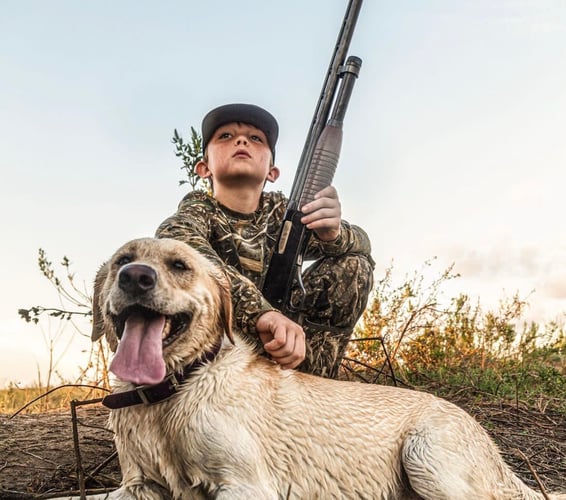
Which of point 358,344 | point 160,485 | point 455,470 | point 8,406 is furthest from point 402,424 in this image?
point 8,406

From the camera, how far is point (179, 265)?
307cm

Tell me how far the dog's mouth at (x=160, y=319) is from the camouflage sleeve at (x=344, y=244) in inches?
76.9

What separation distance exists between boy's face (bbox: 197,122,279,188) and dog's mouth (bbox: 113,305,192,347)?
2048mm

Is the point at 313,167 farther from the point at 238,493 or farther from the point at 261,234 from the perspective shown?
the point at 238,493

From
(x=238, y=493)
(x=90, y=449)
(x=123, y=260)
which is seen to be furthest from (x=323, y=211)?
(x=90, y=449)

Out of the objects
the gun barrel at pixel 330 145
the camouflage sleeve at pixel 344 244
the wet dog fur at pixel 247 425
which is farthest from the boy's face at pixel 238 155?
the wet dog fur at pixel 247 425

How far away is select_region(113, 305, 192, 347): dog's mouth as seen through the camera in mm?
2827

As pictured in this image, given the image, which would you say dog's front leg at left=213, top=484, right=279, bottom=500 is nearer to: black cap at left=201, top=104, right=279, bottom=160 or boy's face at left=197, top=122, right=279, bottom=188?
boy's face at left=197, top=122, right=279, bottom=188

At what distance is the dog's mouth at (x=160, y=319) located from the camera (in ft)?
9.28

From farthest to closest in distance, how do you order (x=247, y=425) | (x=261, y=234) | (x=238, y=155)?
(x=261, y=234) → (x=238, y=155) → (x=247, y=425)

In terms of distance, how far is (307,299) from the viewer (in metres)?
4.90

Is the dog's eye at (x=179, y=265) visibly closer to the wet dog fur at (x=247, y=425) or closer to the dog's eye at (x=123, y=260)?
the wet dog fur at (x=247, y=425)

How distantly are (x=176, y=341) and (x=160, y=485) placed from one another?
2.38 feet

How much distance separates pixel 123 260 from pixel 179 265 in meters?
0.30
